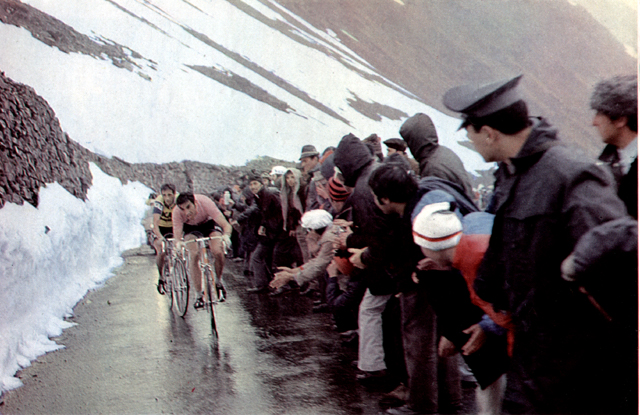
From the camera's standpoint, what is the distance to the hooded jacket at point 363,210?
4258 mm

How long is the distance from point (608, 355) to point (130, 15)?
517 centimetres

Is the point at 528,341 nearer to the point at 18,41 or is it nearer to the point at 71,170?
the point at 18,41

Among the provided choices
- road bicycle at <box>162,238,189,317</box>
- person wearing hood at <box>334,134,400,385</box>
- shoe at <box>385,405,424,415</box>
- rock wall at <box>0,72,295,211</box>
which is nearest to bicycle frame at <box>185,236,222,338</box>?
road bicycle at <box>162,238,189,317</box>

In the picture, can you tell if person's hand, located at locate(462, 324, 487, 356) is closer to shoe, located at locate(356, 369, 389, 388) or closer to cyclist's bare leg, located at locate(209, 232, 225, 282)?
shoe, located at locate(356, 369, 389, 388)

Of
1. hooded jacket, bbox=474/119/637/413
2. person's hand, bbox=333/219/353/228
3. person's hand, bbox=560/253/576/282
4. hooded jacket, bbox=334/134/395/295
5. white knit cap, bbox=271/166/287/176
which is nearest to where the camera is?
person's hand, bbox=560/253/576/282

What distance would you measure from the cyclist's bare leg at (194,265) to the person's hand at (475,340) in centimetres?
486

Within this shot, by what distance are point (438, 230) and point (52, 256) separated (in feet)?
20.4

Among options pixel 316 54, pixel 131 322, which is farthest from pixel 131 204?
pixel 316 54

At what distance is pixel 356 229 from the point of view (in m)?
4.59

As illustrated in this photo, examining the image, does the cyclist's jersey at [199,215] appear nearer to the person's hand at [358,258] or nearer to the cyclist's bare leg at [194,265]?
the cyclist's bare leg at [194,265]

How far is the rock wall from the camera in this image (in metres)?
6.00

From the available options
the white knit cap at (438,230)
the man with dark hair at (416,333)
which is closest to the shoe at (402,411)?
the man with dark hair at (416,333)

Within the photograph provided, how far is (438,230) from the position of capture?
2.71 meters

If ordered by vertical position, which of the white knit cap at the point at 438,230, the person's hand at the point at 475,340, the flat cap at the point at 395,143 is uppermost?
the flat cap at the point at 395,143
